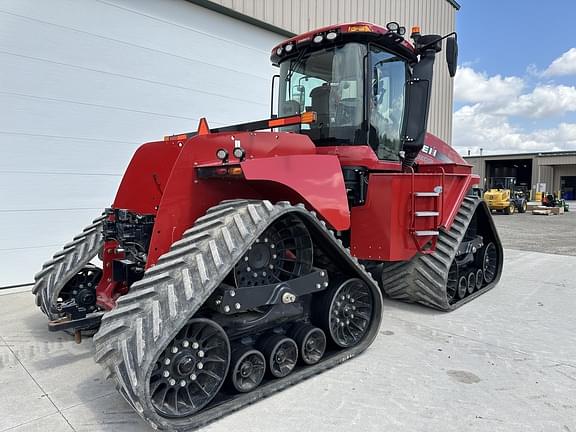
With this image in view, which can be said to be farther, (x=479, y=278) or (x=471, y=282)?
(x=479, y=278)

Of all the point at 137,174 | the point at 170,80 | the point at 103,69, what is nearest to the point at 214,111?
the point at 170,80

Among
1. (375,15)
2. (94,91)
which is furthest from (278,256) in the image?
(375,15)

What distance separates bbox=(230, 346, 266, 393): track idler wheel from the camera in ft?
9.43

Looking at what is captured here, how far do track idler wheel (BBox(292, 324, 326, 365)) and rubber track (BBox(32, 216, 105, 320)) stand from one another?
6.98 ft

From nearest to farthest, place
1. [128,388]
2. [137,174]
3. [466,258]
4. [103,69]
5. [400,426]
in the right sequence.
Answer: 1. [128,388]
2. [400,426]
3. [137,174]
4. [466,258]
5. [103,69]

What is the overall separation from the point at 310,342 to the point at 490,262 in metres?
4.33

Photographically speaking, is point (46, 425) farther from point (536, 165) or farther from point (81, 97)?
point (536, 165)

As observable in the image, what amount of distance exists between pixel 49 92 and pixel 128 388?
16.8ft

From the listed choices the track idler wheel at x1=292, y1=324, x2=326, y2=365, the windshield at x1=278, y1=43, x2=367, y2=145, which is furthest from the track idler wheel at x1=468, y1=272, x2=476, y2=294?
the track idler wheel at x1=292, y1=324, x2=326, y2=365

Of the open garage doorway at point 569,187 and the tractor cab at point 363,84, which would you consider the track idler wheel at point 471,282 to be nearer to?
the tractor cab at point 363,84

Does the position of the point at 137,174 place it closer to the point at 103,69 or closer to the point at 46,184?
the point at 46,184

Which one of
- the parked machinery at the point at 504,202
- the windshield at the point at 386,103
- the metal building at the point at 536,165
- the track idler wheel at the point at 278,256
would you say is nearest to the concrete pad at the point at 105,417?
the track idler wheel at the point at 278,256

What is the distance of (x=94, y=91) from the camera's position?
254 inches

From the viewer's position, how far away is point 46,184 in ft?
20.0
